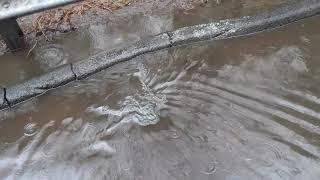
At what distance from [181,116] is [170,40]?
1.01m

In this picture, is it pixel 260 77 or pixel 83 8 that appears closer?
pixel 260 77

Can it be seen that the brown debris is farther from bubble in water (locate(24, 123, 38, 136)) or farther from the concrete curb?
bubble in water (locate(24, 123, 38, 136))

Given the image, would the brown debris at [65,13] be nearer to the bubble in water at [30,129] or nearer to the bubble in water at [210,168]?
the bubble in water at [30,129]

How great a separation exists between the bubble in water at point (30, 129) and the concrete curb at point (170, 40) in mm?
336

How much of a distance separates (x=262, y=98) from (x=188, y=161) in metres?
0.94

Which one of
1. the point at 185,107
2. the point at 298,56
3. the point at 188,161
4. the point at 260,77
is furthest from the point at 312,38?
the point at 188,161

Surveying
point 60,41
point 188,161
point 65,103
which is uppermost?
point 60,41

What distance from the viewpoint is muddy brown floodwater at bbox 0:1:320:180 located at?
3500 millimetres

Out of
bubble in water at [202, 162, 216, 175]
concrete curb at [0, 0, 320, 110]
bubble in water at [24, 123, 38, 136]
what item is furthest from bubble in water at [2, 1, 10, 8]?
bubble in water at [202, 162, 216, 175]

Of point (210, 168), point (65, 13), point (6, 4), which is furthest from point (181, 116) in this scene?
point (65, 13)

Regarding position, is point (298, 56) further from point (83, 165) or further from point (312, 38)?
point (83, 165)

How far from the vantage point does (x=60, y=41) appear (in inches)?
190

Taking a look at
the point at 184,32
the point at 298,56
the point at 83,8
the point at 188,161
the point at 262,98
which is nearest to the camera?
the point at 188,161

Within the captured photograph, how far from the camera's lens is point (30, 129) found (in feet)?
13.0
